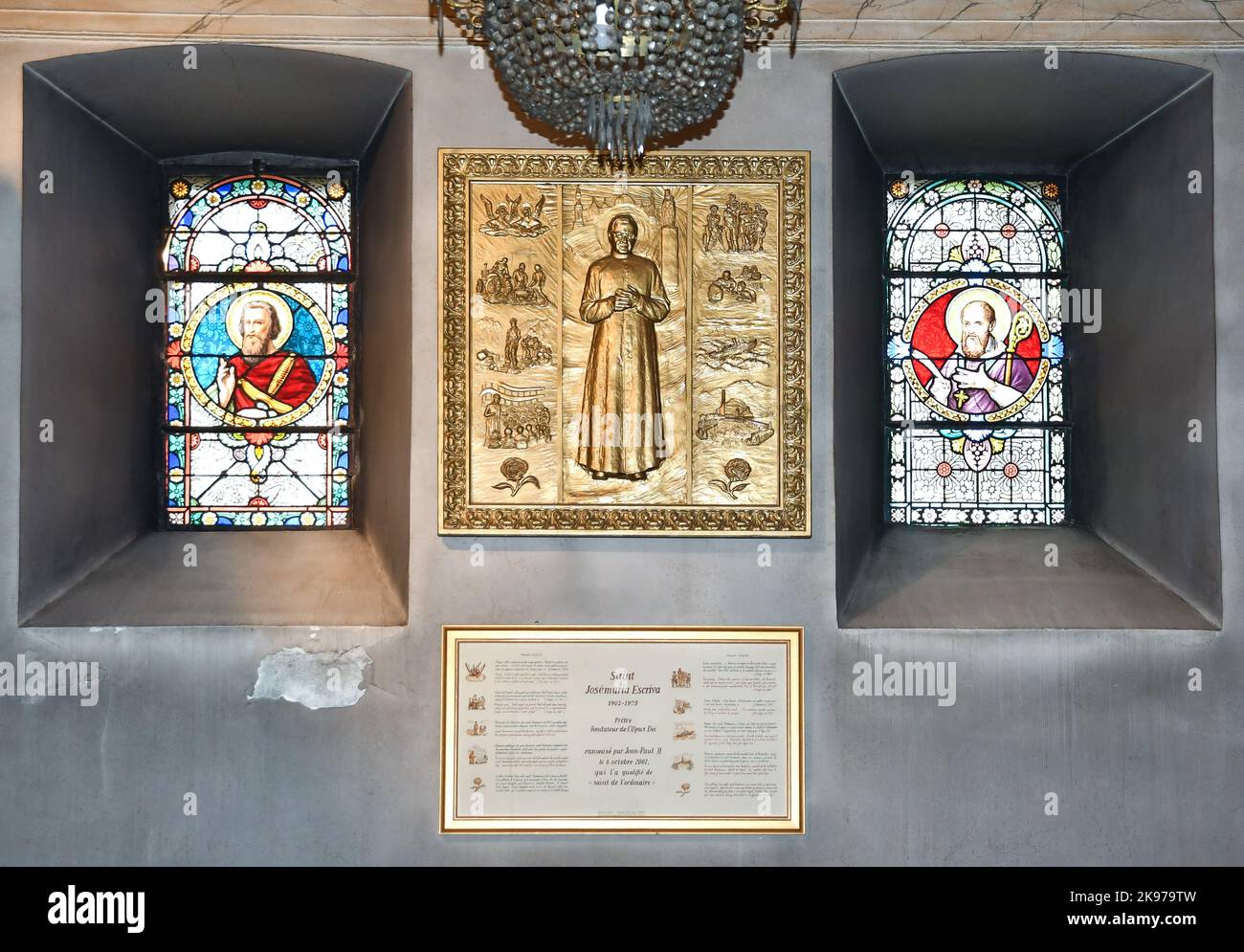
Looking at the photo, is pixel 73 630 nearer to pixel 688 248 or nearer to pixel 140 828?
pixel 140 828

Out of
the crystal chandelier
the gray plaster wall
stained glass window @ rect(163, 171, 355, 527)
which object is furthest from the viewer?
stained glass window @ rect(163, 171, 355, 527)

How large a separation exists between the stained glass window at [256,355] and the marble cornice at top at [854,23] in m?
0.89

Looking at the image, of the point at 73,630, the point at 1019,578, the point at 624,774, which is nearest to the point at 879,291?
the point at 1019,578

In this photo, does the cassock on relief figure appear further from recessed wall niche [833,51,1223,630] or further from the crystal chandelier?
the crystal chandelier

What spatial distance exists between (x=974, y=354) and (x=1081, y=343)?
512 mm

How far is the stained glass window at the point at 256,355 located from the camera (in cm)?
535

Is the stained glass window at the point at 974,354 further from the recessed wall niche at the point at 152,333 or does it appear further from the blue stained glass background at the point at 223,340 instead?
the blue stained glass background at the point at 223,340

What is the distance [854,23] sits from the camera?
4754 mm

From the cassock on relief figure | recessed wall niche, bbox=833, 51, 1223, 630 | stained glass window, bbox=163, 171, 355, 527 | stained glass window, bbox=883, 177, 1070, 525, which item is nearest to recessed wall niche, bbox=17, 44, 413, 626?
stained glass window, bbox=163, 171, 355, 527

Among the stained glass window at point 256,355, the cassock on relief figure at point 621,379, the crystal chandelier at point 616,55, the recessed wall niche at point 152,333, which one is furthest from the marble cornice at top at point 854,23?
the crystal chandelier at point 616,55

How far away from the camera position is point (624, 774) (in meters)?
4.65

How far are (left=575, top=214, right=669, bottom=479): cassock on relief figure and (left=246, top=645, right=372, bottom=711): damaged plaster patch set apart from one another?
4.17ft

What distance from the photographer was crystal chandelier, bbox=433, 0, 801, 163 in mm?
2656

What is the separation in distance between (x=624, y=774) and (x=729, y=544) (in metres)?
1.04
